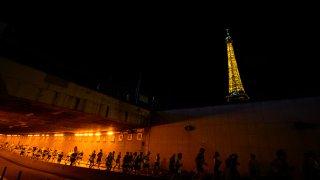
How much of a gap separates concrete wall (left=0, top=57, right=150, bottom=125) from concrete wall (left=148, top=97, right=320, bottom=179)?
14.8 feet

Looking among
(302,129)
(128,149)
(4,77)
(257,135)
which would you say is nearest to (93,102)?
(4,77)

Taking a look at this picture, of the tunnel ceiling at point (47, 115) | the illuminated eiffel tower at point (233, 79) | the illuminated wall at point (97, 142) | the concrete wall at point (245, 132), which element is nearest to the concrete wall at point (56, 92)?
the tunnel ceiling at point (47, 115)

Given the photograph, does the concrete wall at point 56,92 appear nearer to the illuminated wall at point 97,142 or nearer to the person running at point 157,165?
the illuminated wall at point 97,142

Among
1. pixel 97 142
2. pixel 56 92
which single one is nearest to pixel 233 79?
pixel 97 142

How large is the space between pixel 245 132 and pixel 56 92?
13.1 metres

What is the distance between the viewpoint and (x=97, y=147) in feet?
74.9

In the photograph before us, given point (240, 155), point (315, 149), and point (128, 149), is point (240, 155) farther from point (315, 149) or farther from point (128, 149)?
point (128, 149)

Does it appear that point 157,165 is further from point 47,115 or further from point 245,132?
point 47,115

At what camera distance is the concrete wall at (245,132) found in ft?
37.1

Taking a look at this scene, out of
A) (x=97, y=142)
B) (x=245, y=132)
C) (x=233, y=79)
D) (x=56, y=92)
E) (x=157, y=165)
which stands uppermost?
(x=233, y=79)

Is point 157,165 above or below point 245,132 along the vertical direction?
below

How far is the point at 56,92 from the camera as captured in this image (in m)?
12.6

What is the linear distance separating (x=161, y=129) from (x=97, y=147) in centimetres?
948

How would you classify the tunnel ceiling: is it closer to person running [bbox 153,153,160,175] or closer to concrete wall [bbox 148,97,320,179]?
person running [bbox 153,153,160,175]
